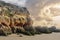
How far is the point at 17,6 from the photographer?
42344 mm

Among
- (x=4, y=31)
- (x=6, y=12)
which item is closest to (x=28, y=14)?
(x=6, y=12)

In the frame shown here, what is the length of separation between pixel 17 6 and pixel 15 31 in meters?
9.48

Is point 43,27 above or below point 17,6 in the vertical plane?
below

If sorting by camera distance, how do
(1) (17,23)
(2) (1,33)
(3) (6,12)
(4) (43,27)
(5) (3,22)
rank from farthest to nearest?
1. (4) (43,27)
2. (1) (17,23)
3. (3) (6,12)
4. (5) (3,22)
5. (2) (1,33)

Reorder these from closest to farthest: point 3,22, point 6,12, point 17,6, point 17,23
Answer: point 3,22
point 6,12
point 17,23
point 17,6

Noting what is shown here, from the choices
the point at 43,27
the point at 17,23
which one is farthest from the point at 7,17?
the point at 43,27

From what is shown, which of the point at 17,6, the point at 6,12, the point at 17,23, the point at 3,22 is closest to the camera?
the point at 3,22

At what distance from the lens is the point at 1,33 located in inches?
1137

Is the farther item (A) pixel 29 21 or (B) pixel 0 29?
(A) pixel 29 21

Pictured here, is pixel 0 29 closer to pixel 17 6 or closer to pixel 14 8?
pixel 14 8

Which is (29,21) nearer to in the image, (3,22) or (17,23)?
(17,23)

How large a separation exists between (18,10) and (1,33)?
1222 cm

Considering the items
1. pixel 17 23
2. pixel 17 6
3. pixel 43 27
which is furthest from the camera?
pixel 43 27

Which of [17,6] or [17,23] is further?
[17,6]
